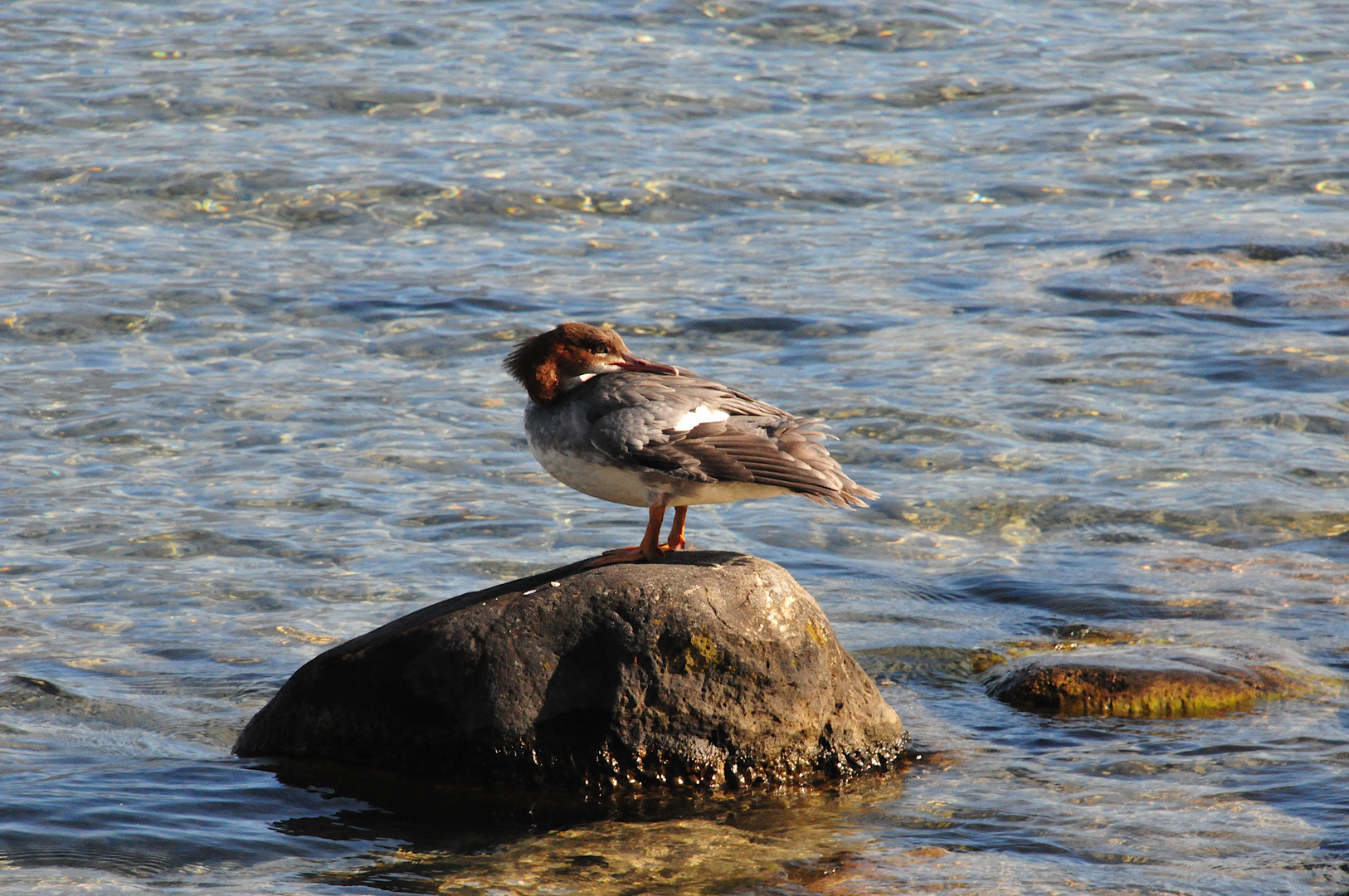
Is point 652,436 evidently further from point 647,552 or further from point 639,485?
point 647,552

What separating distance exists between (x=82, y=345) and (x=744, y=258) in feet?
17.3

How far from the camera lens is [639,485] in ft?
19.1

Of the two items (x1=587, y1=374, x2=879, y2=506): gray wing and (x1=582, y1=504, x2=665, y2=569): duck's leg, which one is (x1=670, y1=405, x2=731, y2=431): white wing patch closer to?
(x1=587, y1=374, x2=879, y2=506): gray wing

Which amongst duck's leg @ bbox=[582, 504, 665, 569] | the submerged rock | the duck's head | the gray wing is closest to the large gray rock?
duck's leg @ bbox=[582, 504, 665, 569]

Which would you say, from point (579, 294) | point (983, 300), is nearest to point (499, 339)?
point (579, 294)

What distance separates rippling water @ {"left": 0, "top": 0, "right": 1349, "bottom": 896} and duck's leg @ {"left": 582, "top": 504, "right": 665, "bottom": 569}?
97 centimetres

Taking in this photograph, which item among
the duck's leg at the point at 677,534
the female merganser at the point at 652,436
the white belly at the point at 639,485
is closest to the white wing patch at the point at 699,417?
the female merganser at the point at 652,436

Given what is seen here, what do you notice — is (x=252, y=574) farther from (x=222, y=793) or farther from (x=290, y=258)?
(x=290, y=258)

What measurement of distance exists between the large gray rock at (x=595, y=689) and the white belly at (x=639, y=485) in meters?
0.27

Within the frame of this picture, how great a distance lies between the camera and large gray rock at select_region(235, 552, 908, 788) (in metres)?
5.66

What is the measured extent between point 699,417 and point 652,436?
241 millimetres

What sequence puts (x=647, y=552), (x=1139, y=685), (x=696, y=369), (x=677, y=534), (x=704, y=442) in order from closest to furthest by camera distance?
(x=704, y=442) → (x=647, y=552) → (x=677, y=534) → (x=1139, y=685) → (x=696, y=369)

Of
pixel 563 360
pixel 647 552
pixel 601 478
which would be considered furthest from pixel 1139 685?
pixel 563 360

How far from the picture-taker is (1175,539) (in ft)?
28.1
